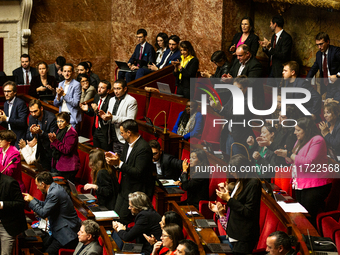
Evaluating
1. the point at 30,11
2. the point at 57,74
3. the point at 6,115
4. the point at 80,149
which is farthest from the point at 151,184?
the point at 30,11

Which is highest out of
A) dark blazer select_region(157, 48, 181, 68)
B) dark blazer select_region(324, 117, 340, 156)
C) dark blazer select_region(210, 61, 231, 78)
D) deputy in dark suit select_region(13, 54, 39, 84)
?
dark blazer select_region(157, 48, 181, 68)

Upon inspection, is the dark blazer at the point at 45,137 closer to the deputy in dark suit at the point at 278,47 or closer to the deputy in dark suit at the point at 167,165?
the deputy in dark suit at the point at 167,165

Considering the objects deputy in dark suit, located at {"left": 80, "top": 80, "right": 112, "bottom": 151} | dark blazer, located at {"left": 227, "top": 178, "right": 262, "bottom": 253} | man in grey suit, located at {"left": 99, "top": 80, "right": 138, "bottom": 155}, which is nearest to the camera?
dark blazer, located at {"left": 227, "top": 178, "right": 262, "bottom": 253}

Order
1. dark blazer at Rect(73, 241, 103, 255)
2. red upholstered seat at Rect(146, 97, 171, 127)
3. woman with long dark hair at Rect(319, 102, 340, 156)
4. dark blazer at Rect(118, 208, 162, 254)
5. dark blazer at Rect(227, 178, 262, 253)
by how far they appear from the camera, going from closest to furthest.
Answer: dark blazer at Rect(227, 178, 262, 253) → dark blazer at Rect(73, 241, 103, 255) → dark blazer at Rect(118, 208, 162, 254) → woman with long dark hair at Rect(319, 102, 340, 156) → red upholstered seat at Rect(146, 97, 171, 127)

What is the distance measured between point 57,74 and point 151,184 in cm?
430

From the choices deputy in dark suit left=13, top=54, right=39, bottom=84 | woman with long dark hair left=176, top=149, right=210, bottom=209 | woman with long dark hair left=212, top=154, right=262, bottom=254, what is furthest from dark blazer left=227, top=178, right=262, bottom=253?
deputy in dark suit left=13, top=54, right=39, bottom=84

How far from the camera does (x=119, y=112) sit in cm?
507

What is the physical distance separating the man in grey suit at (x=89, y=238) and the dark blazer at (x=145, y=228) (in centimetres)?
21

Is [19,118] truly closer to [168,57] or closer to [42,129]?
[42,129]

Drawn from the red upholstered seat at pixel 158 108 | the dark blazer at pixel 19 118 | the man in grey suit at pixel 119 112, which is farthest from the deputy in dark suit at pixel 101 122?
the red upholstered seat at pixel 158 108

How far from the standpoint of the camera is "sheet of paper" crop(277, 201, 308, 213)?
3.37m

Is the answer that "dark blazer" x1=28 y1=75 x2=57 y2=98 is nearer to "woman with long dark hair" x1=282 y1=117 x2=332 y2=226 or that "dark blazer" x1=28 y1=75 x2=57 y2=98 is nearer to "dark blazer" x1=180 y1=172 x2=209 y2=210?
"dark blazer" x1=180 y1=172 x2=209 y2=210

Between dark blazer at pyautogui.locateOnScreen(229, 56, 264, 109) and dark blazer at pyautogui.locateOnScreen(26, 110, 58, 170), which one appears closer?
dark blazer at pyautogui.locateOnScreen(229, 56, 264, 109)

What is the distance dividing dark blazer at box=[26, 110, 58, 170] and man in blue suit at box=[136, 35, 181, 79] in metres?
2.18
